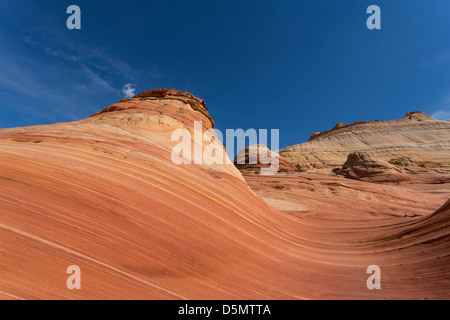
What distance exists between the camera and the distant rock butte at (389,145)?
137ft

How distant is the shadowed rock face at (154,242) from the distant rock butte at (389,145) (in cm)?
4025

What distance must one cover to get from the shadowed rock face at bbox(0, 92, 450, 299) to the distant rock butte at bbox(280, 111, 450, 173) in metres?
40.2

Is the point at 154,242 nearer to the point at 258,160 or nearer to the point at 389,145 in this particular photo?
the point at 258,160

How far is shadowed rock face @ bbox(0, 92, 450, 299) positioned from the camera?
2.15 m

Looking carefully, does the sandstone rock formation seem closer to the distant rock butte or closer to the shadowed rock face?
the distant rock butte

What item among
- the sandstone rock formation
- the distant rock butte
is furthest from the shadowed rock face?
the distant rock butte

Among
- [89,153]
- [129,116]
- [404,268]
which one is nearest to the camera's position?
[404,268]

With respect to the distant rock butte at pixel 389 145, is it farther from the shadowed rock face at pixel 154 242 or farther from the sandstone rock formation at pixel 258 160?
the shadowed rock face at pixel 154 242

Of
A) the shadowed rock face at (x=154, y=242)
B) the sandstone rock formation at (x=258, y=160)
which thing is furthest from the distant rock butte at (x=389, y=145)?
the shadowed rock face at (x=154, y=242)

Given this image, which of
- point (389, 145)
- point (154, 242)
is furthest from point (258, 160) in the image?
point (389, 145)

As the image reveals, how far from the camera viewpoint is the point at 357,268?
3.44m

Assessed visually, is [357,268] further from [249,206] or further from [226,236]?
[249,206]
